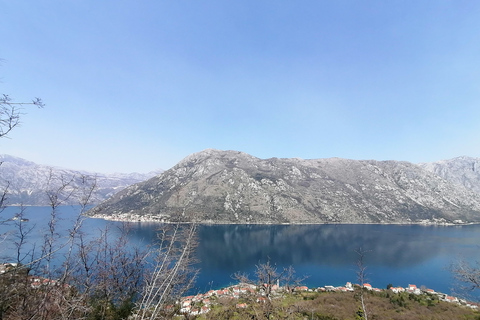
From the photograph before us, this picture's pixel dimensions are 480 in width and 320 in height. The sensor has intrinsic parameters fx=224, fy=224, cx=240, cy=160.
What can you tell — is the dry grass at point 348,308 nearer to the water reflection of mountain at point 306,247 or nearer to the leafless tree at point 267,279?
the leafless tree at point 267,279

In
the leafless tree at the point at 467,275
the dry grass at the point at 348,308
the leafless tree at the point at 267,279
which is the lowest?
the dry grass at the point at 348,308

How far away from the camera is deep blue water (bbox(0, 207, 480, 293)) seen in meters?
62.8

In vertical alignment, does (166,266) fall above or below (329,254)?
above

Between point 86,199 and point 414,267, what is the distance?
98.4 m

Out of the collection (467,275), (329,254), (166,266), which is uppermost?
(166,266)

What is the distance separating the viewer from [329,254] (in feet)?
284

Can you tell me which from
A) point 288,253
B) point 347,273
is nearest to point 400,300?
point 347,273

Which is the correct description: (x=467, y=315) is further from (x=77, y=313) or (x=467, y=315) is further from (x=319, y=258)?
(x=319, y=258)

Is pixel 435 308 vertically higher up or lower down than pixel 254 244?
higher up

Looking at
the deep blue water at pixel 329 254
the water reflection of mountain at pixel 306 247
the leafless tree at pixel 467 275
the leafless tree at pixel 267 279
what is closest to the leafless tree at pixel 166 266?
the leafless tree at pixel 267 279

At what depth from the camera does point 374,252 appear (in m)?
89.9

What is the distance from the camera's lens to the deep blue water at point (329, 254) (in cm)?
6284

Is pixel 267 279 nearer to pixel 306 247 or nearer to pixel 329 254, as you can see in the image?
pixel 329 254

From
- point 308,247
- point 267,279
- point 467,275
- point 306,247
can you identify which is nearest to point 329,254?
point 308,247
